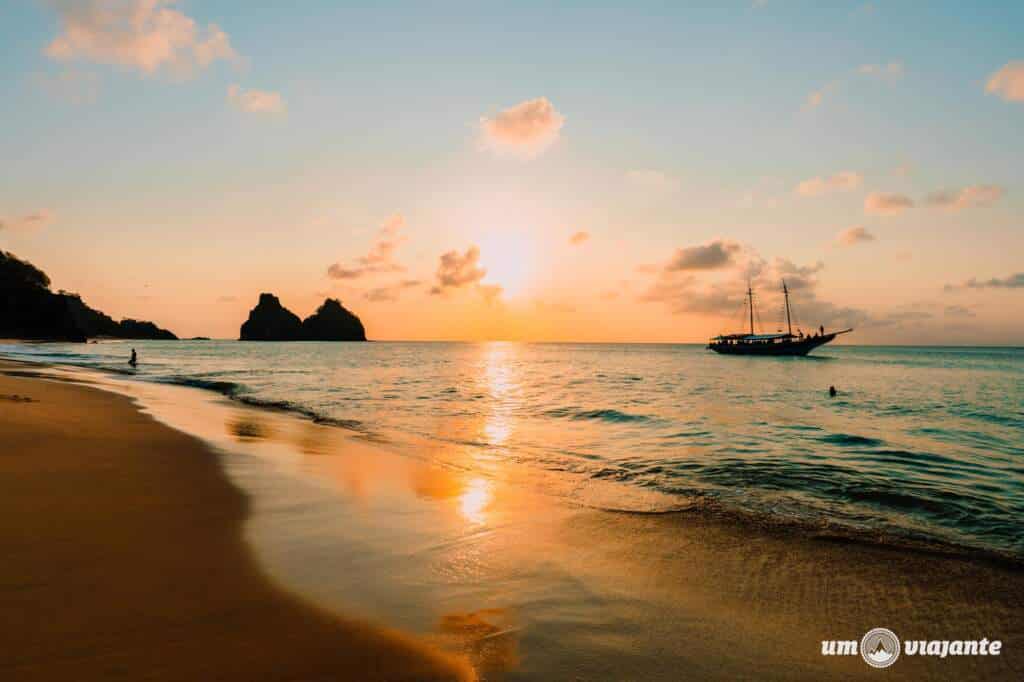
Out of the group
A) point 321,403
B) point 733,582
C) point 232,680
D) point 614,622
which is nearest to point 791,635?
point 733,582

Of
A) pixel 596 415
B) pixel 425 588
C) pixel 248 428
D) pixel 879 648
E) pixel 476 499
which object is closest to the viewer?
pixel 879 648

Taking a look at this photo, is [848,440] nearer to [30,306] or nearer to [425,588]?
[425,588]

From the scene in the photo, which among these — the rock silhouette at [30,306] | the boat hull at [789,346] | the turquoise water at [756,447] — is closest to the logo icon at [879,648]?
the turquoise water at [756,447]

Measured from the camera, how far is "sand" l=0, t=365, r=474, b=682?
156 inches

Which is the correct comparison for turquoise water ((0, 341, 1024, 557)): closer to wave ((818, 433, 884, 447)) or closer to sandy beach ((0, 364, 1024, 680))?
wave ((818, 433, 884, 447))

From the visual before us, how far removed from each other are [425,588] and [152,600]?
2.53 meters

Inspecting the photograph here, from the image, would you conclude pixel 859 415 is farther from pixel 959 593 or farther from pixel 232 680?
pixel 232 680

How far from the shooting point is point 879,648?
16.2ft

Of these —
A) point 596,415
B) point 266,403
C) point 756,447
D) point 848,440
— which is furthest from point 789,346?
point 266,403

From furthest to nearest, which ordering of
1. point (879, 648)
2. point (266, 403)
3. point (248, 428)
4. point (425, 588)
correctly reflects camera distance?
point (266, 403) → point (248, 428) → point (425, 588) → point (879, 648)

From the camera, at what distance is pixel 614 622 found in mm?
5078

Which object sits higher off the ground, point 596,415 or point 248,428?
point 248,428

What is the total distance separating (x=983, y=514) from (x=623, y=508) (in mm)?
6748
